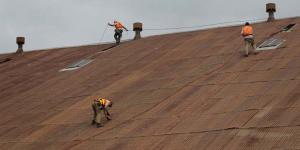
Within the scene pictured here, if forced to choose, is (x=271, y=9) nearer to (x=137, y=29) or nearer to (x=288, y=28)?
(x=288, y=28)

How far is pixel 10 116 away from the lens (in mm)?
23141

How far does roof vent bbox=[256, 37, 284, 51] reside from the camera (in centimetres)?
2547

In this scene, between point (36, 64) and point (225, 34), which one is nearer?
point (225, 34)

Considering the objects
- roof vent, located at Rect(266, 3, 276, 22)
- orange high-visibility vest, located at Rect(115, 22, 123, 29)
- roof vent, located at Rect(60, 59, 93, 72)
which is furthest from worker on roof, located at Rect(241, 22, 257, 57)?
orange high-visibility vest, located at Rect(115, 22, 123, 29)

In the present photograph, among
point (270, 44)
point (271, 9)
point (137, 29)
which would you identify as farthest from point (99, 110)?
point (137, 29)

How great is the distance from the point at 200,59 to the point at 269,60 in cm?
369

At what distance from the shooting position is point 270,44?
85.0 ft

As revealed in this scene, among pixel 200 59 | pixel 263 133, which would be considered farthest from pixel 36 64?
pixel 263 133

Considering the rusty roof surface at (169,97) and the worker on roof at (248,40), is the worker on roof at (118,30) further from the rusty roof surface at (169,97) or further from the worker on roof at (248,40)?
the worker on roof at (248,40)

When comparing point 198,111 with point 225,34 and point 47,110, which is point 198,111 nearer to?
point 47,110

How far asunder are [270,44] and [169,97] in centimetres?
686

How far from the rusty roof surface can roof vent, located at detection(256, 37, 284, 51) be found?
35 centimetres

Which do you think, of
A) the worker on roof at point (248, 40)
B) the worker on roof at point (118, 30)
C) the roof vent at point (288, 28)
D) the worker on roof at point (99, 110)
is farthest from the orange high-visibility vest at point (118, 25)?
the worker on roof at point (99, 110)

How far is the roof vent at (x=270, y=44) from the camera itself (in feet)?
83.6
